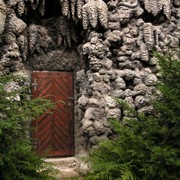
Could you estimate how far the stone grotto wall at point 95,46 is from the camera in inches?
→ 231

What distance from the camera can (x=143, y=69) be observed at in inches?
252

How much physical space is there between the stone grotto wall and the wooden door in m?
0.17

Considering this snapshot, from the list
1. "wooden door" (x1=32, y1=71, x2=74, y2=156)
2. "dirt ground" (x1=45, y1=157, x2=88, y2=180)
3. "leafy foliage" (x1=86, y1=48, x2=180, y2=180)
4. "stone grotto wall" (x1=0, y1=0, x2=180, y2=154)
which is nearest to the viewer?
"leafy foliage" (x1=86, y1=48, x2=180, y2=180)

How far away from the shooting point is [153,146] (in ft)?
13.2

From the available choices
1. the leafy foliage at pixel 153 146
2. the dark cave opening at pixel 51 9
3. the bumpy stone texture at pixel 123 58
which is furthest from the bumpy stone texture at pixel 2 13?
the leafy foliage at pixel 153 146

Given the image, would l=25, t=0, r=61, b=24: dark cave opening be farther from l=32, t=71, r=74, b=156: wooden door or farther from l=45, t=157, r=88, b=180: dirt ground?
l=45, t=157, r=88, b=180: dirt ground

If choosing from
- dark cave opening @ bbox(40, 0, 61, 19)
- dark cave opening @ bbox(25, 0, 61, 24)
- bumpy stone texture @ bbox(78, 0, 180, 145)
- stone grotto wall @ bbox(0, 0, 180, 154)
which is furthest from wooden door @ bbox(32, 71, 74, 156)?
dark cave opening @ bbox(40, 0, 61, 19)

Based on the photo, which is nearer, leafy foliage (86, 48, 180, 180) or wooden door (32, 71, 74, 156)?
leafy foliage (86, 48, 180, 180)

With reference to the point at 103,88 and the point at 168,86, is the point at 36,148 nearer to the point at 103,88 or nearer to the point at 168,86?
the point at 103,88

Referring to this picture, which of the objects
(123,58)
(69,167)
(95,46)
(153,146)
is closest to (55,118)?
(69,167)

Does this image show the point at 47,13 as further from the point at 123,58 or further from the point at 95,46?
the point at 123,58

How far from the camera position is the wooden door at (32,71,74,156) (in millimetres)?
6539

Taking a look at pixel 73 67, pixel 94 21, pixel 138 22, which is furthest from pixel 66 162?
pixel 138 22

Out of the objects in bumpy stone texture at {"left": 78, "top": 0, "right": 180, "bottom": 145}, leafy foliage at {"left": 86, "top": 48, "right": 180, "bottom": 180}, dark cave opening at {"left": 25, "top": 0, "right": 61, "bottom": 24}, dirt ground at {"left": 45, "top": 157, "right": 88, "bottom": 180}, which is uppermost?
dark cave opening at {"left": 25, "top": 0, "right": 61, "bottom": 24}
